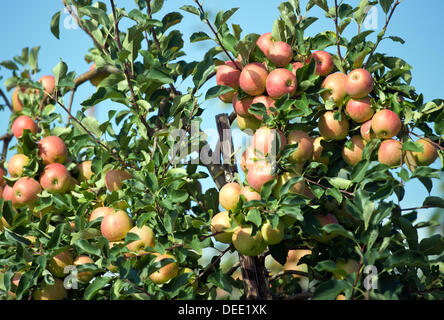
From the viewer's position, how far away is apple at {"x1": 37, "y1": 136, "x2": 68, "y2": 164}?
257cm

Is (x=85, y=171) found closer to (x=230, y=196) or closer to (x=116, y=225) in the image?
(x=116, y=225)

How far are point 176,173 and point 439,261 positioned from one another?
1085 millimetres

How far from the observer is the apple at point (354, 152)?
2.12m

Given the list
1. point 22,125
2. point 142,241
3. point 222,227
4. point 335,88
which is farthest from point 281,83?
point 22,125

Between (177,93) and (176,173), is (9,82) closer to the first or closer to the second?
(177,93)

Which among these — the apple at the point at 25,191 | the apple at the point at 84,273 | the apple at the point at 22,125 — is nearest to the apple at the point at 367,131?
the apple at the point at 84,273

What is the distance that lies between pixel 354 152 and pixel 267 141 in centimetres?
40

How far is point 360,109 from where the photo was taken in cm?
210

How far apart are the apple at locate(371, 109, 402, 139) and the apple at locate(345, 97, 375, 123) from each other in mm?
65

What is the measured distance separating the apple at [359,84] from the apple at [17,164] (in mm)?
1599

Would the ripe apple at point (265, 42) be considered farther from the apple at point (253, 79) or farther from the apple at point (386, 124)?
the apple at point (386, 124)
